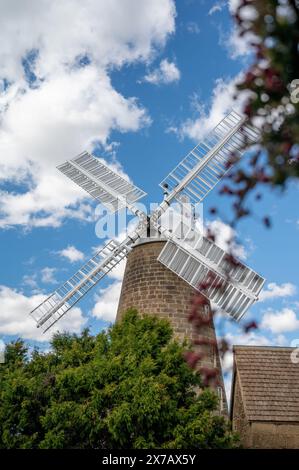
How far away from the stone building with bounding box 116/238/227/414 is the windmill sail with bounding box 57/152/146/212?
9.01ft

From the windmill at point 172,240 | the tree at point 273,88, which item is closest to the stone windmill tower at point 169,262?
the windmill at point 172,240

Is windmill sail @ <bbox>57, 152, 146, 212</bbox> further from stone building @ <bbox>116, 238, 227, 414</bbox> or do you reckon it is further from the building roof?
the building roof

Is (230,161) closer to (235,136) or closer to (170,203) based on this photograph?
(170,203)

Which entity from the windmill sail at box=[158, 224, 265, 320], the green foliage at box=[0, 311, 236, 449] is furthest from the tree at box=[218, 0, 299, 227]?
the windmill sail at box=[158, 224, 265, 320]

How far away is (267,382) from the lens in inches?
753

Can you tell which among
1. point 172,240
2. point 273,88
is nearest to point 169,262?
point 172,240

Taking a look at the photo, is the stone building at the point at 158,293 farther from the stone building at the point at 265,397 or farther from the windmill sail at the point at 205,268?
the stone building at the point at 265,397

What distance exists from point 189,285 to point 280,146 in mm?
15430

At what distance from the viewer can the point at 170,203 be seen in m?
19.8

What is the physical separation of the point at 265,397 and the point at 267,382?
34.9 inches

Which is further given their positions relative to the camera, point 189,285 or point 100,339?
point 189,285

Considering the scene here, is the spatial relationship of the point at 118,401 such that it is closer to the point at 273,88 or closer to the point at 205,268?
the point at 205,268

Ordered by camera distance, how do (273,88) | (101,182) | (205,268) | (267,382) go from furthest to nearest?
(101,182) → (267,382) → (205,268) → (273,88)
